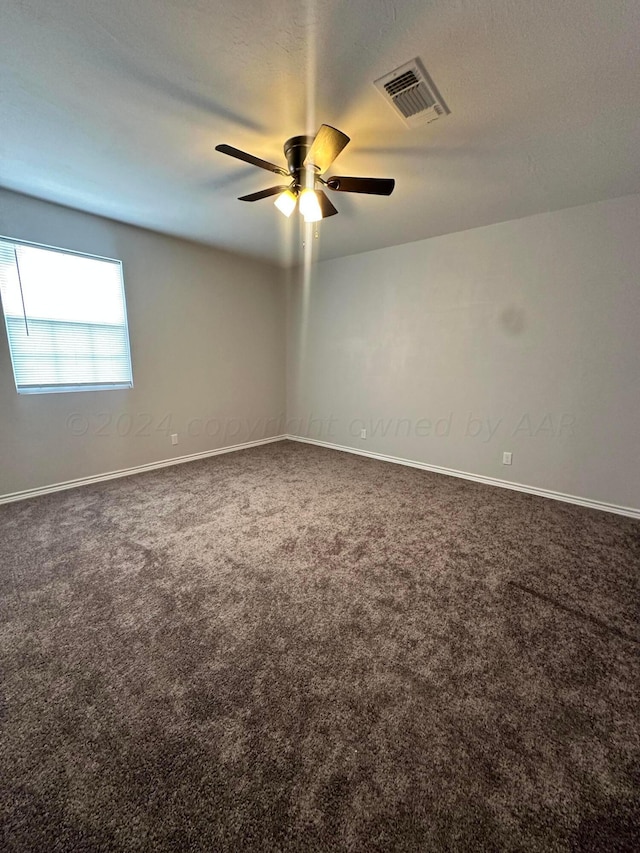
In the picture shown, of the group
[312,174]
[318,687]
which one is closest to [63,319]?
[312,174]

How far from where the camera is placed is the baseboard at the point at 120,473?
3.04 metres

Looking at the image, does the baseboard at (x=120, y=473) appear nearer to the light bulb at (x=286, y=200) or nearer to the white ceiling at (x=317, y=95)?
the white ceiling at (x=317, y=95)

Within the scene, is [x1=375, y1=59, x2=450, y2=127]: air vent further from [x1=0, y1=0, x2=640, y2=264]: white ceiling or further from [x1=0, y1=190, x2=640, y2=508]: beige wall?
[x1=0, y1=190, x2=640, y2=508]: beige wall

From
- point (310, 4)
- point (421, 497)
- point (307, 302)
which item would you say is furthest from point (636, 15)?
point (307, 302)

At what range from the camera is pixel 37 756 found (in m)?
1.10

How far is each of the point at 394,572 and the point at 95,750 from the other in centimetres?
156

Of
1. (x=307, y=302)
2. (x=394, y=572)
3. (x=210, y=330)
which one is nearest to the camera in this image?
(x=394, y=572)

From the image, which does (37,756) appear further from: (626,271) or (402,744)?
(626,271)

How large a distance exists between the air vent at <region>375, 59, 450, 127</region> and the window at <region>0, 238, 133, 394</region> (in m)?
2.98

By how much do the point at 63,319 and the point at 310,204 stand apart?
2558 millimetres

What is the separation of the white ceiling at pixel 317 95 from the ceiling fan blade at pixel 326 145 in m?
0.19

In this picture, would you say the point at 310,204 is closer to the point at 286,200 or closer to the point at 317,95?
the point at 286,200

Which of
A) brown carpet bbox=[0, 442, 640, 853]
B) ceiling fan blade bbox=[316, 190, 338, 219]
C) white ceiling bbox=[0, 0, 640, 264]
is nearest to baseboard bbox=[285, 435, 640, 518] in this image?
brown carpet bbox=[0, 442, 640, 853]

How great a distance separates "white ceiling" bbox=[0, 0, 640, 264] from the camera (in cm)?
128
